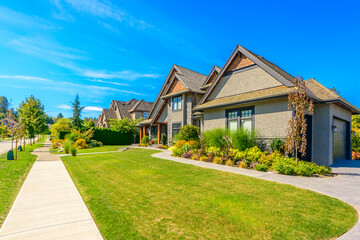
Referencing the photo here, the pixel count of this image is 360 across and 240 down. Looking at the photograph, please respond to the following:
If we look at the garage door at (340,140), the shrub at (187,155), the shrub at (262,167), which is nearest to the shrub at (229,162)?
the shrub at (262,167)

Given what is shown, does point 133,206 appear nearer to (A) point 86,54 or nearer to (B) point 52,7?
(B) point 52,7

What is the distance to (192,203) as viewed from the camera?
4.85 m

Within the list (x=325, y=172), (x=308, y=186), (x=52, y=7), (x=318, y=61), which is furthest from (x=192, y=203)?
(x=318, y=61)

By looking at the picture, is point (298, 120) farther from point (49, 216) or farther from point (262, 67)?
point (49, 216)

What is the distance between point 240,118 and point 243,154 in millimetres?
3555

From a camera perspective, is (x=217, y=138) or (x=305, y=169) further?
(x=217, y=138)

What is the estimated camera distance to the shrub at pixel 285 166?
27.7ft

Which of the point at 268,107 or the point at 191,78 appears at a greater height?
the point at 191,78

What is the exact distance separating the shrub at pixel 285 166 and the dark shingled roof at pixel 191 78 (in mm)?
11915

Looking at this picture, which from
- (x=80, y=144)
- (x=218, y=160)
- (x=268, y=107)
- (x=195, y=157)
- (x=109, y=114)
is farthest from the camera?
(x=109, y=114)

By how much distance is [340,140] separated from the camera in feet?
46.0

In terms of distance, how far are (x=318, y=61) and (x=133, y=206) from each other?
29.0 metres

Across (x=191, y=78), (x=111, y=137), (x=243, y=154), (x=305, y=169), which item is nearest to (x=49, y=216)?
(x=243, y=154)

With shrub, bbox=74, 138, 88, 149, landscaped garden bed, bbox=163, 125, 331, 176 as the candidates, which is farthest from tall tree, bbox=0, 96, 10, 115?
landscaped garden bed, bbox=163, 125, 331, 176
